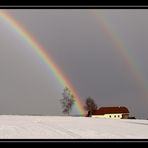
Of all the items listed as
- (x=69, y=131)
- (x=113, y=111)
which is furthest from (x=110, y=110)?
(x=69, y=131)

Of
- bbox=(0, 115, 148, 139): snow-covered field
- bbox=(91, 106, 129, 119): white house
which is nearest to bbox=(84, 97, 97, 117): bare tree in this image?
bbox=(91, 106, 129, 119): white house

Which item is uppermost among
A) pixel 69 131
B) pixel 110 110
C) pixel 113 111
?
pixel 110 110

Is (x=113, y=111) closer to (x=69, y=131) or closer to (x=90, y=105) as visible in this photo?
(x=90, y=105)

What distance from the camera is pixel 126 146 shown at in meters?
4.98

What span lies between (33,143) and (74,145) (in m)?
0.66

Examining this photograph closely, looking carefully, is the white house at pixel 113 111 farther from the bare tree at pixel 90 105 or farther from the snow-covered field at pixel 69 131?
the snow-covered field at pixel 69 131

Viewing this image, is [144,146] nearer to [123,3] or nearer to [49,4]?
[123,3]

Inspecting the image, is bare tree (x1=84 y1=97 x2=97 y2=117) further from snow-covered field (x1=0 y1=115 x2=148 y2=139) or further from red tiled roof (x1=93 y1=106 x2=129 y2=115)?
snow-covered field (x1=0 y1=115 x2=148 y2=139)

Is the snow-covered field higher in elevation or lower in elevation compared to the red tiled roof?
lower

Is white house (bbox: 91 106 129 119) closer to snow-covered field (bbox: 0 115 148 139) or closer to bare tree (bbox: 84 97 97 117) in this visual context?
bare tree (bbox: 84 97 97 117)

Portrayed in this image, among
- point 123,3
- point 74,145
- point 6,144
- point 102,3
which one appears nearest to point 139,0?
point 123,3

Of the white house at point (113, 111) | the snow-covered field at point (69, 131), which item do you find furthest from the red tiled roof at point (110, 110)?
the snow-covered field at point (69, 131)

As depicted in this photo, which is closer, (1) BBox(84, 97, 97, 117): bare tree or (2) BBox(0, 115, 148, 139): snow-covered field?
(2) BBox(0, 115, 148, 139): snow-covered field

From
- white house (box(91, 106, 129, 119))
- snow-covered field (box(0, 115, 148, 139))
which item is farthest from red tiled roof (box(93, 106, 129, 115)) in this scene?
snow-covered field (box(0, 115, 148, 139))
